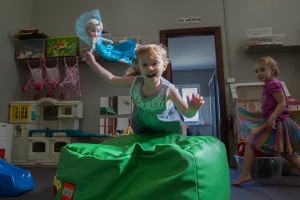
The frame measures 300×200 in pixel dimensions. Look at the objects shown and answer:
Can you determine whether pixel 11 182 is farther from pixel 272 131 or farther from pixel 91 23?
pixel 272 131

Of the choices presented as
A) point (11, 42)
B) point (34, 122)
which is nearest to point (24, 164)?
point (34, 122)

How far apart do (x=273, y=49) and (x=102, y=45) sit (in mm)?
1978

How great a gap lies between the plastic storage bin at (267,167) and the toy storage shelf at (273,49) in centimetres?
130

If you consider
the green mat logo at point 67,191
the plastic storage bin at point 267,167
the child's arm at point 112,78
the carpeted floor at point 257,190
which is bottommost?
the carpeted floor at point 257,190

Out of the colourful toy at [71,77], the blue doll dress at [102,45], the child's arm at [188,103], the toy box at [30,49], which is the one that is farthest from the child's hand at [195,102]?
the toy box at [30,49]

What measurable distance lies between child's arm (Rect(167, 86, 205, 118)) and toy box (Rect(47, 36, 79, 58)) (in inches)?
76.8

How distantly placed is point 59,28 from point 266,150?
2.69 metres

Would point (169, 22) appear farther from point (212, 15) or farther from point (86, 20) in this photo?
point (86, 20)

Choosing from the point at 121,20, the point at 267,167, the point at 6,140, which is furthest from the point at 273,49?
the point at 6,140

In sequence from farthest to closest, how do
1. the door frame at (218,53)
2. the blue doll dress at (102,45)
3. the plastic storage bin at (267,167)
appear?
the door frame at (218,53)
the plastic storage bin at (267,167)
the blue doll dress at (102,45)

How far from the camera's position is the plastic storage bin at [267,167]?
179cm

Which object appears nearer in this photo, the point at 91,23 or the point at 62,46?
the point at 91,23

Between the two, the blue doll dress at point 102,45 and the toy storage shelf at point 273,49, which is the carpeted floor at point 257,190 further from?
the toy storage shelf at point 273,49

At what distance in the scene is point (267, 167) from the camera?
5.94 ft
